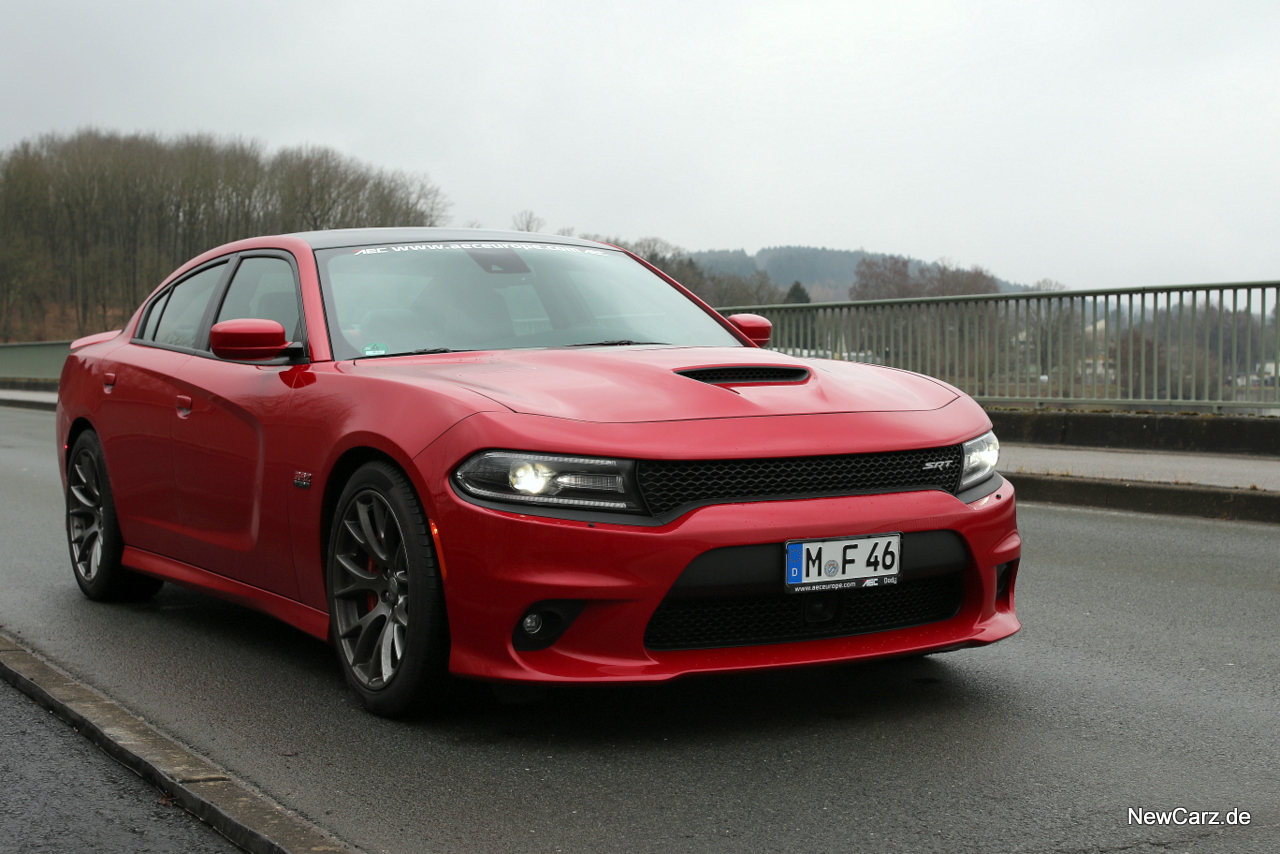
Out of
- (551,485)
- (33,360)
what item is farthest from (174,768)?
(33,360)

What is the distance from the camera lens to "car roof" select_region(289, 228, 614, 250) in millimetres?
5156

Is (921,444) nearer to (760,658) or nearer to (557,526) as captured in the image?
(760,658)

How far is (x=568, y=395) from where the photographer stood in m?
3.88

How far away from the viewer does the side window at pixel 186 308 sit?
5.75m

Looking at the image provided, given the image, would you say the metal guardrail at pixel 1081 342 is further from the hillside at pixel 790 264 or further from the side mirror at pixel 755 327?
the hillside at pixel 790 264

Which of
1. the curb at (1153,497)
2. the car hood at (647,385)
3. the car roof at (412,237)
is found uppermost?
the car roof at (412,237)

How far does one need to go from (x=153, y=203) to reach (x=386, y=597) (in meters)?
78.9

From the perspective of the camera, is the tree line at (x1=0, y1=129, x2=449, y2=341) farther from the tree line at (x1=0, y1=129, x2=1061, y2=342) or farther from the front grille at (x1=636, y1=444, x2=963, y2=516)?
the front grille at (x1=636, y1=444, x2=963, y2=516)

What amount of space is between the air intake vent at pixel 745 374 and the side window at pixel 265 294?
157cm

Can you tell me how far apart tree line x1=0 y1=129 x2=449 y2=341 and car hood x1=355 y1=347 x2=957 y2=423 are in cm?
6902

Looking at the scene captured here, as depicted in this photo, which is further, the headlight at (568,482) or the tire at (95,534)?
the tire at (95,534)

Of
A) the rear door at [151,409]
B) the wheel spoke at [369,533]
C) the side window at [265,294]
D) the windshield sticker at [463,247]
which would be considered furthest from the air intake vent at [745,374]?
the rear door at [151,409]

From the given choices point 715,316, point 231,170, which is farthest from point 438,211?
point 715,316

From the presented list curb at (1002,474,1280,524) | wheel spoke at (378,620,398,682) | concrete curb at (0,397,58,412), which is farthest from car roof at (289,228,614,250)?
concrete curb at (0,397,58,412)
